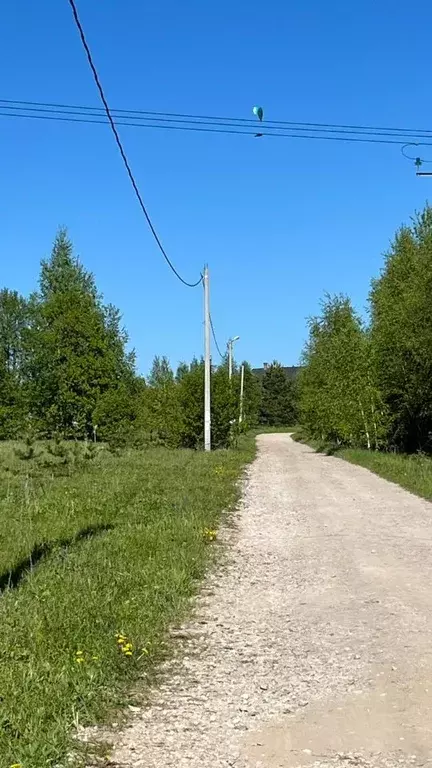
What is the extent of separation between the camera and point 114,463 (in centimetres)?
2425

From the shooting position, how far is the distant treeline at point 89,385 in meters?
34.8

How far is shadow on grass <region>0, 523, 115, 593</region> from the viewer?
26.2 ft

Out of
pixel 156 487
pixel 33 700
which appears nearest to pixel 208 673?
pixel 33 700

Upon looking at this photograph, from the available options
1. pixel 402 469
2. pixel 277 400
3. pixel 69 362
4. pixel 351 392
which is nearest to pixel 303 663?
pixel 402 469

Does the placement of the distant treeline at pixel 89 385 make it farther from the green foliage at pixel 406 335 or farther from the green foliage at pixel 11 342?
the green foliage at pixel 406 335

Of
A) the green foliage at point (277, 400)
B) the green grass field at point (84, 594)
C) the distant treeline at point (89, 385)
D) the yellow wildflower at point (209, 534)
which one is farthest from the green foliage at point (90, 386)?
the green foliage at point (277, 400)

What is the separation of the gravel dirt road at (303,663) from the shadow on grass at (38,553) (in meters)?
1.88

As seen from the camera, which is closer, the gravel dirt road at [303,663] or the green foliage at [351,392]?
the gravel dirt road at [303,663]

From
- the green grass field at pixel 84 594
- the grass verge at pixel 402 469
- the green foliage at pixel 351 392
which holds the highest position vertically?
the green foliage at pixel 351 392

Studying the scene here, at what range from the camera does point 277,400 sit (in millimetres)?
98250

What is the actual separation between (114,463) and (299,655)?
736 inches

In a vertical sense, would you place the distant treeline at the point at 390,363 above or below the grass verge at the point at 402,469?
above

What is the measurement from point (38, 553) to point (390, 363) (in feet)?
76.4

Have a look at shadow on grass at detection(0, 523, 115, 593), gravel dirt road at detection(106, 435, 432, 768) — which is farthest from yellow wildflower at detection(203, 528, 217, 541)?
shadow on grass at detection(0, 523, 115, 593)
